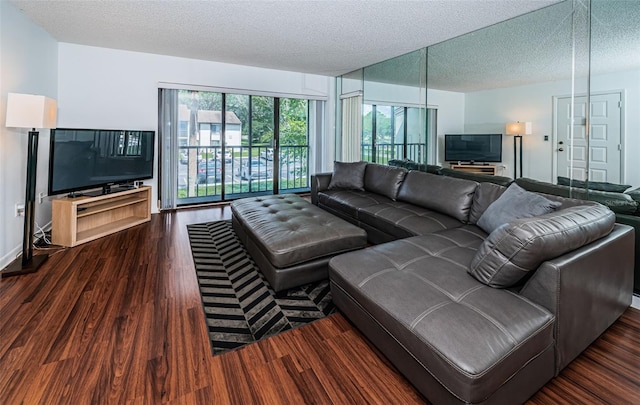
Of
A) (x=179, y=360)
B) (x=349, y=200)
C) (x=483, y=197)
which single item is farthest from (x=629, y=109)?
(x=179, y=360)

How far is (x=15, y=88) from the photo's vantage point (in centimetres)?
286

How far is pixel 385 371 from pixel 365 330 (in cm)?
21

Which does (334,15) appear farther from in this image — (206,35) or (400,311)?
(400,311)

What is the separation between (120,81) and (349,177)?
3.32 m

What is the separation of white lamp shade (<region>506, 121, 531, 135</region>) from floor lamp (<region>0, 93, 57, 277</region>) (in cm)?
439

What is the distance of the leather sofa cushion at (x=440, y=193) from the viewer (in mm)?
2848

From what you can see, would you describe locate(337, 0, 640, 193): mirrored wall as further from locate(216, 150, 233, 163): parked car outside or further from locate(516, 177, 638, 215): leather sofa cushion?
locate(216, 150, 233, 163): parked car outside

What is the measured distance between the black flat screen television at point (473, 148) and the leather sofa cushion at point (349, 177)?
1.09 meters

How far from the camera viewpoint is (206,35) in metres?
3.61

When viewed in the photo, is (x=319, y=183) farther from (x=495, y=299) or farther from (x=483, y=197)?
(x=495, y=299)

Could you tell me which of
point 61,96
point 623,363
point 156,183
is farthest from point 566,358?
point 61,96

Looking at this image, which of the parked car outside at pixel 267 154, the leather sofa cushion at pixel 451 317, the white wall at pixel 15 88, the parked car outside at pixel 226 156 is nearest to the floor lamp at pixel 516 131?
the leather sofa cushion at pixel 451 317

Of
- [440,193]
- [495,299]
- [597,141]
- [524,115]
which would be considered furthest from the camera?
[524,115]

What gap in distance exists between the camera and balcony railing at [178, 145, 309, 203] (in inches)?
211
